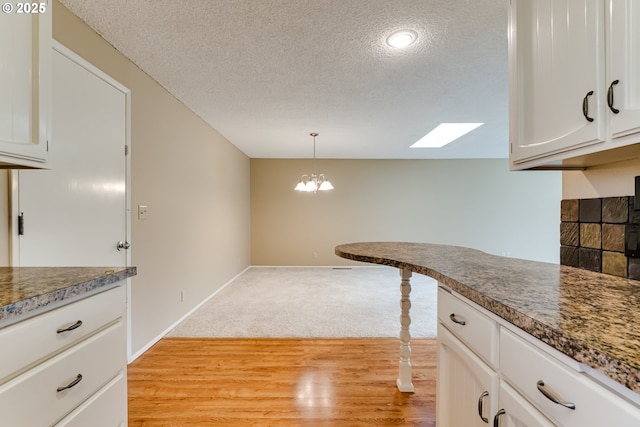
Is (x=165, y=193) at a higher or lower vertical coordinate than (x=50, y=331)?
higher

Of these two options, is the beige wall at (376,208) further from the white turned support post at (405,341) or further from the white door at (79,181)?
the white turned support post at (405,341)

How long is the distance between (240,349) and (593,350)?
8.49 ft

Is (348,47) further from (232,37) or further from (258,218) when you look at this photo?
(258,218)

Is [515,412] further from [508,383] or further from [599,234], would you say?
[599,234]

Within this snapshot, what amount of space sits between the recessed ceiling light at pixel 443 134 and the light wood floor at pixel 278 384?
3.16 metres

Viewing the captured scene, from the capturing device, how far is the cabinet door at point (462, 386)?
0.89m

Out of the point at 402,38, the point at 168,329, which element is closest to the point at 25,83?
the point at 402,38

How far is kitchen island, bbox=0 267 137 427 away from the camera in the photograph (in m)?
0.77

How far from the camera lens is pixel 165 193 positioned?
9.63 feet

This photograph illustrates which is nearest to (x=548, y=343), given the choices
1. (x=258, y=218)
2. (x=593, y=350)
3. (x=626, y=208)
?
(x=593, y=350)

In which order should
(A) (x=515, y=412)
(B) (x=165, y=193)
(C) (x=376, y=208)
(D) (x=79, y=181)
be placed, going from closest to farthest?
(A) (x=515, y=412), (D) (x=79, y=181), (B) (x=165, y=193), (C) (x=376, y=208)

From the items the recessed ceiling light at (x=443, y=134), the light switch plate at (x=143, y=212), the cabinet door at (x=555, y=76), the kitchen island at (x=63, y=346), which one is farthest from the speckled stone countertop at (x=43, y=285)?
the recessed ceiling light at (x=443, y=134)

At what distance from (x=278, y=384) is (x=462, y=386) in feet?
4.65

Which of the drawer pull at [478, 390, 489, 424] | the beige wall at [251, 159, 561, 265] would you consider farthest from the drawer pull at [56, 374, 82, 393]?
the beige wall at [251, 159, 561, 265]
